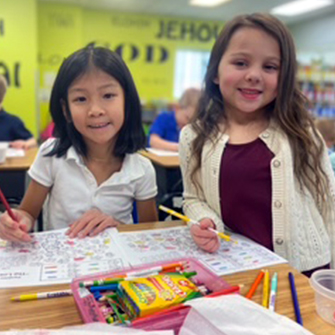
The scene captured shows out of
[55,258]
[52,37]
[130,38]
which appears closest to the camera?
[55,258]

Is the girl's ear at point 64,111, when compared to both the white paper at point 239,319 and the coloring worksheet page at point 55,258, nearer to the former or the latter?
the coloring worksheet page at point 55,258

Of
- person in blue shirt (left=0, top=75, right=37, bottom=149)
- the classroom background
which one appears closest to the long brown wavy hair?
person in blue shirt (left=0, top=75, right=37, bottom=149)

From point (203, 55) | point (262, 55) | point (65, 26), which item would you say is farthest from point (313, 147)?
point (203, 55)

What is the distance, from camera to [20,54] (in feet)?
16.9

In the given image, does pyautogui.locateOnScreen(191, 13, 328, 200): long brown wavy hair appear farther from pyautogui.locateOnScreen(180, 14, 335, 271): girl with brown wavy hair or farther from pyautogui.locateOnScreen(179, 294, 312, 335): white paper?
pyautogui.locateOnScreen(179, 294, 312, 335): white paper

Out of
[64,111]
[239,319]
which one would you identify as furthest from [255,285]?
[64,111]

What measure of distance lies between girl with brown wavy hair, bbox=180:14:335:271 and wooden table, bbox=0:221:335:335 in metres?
0.27

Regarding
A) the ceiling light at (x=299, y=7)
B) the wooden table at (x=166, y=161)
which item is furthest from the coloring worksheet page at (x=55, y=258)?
the ceiling light at (x=299, y=7)

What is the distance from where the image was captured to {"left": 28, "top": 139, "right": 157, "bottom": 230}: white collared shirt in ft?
3.57

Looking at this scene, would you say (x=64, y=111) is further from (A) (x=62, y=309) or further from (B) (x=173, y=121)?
(B) (x=173, y=121)

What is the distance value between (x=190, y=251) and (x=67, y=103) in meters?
0.57

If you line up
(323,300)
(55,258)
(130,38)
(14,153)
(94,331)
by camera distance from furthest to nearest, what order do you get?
(130,38)
(14,153)
(55,258)
(323,300)
(94,331)

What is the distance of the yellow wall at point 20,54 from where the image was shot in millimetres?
5031

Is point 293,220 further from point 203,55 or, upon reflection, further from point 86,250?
point 203,55
